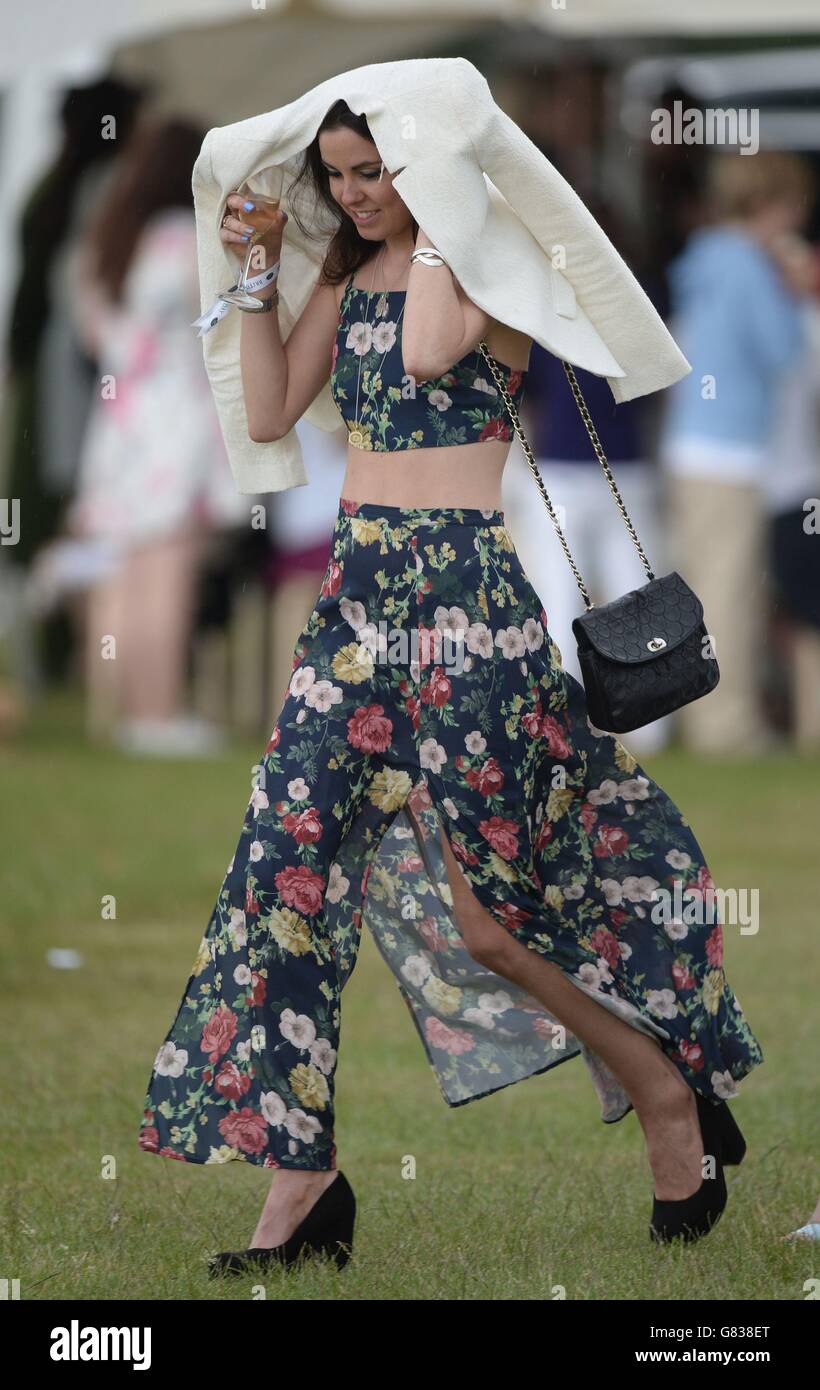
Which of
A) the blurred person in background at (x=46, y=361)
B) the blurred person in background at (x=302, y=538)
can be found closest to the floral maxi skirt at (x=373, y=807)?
the blurred person in background at (x=302, y=538)

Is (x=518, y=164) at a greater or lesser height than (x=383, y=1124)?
greater

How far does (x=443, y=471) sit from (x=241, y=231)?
0.54 meters

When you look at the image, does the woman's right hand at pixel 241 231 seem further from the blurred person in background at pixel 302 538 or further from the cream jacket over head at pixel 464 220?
the blurred person in background at pixel 302 538

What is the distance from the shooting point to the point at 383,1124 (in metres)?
5.38

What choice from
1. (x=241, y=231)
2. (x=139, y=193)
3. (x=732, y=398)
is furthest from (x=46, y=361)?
(x=241, y=231)

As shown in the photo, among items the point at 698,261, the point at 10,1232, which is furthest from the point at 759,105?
the point at 10,1232

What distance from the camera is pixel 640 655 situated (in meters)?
4.02

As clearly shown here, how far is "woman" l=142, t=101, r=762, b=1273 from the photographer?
160 inches

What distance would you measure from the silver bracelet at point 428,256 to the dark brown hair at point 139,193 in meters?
7.40

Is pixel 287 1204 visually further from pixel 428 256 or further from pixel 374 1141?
pixel 428 256

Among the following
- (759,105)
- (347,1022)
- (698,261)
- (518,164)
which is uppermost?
(759,105)

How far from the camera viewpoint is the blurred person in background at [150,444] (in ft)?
36.9
